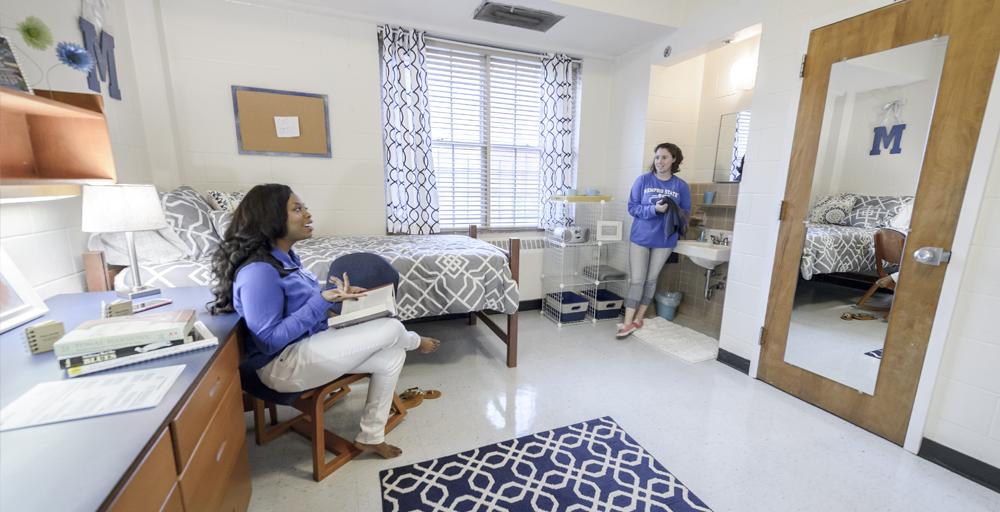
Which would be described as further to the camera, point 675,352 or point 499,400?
point 675,352

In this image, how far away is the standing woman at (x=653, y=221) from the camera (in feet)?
10.1

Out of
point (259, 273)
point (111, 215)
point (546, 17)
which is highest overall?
point (546, 17)

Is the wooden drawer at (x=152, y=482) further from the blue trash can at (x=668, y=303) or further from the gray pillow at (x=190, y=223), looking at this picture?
the blue trash can at (x=668, y=303)

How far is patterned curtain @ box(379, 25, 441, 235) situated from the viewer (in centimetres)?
308

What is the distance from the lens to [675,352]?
2.92 metres

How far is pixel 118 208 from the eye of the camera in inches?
55.6

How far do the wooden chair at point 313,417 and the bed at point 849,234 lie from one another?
8.43 feet

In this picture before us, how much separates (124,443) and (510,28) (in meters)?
3.37

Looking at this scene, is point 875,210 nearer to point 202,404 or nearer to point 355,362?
point 355,362

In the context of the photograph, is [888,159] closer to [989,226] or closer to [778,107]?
[989,226]

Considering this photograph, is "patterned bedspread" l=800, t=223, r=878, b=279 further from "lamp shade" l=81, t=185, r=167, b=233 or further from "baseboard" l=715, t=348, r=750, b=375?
"lamp shade" l=81, t=185, r=167, b=233

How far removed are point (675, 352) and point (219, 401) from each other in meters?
2.84

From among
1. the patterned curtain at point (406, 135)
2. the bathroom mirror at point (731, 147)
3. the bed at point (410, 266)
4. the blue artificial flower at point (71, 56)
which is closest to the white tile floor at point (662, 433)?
the bed at point (410, 266)

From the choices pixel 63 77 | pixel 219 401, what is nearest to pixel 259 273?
pixel 219 401
